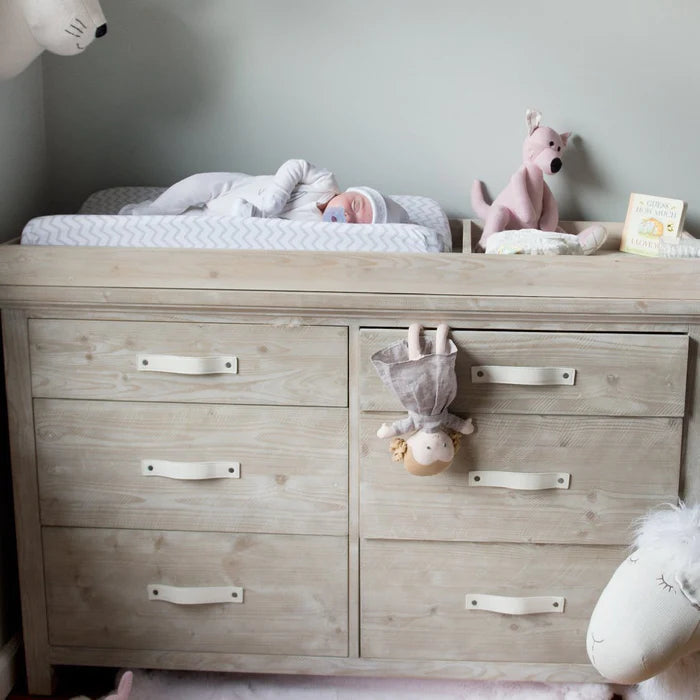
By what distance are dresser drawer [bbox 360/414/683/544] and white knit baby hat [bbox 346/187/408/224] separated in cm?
39

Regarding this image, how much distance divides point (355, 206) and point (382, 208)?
0.20ft

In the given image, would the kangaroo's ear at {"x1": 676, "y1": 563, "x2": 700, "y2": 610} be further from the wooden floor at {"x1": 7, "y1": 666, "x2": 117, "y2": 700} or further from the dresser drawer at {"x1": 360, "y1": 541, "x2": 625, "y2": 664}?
the wooden floor at {"x1": 7, "y1": 666, "x2": 117, "y2": 700}

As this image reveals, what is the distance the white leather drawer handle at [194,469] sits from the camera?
1810 millimetres

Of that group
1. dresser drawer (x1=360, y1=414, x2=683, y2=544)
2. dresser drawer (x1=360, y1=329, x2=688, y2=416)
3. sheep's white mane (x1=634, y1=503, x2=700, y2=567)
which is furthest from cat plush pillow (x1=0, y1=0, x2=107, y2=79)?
sheep's white mane (x1=634, y1=503, x2=700, y2=567)

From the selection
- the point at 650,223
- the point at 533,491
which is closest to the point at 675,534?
the point at 533,491

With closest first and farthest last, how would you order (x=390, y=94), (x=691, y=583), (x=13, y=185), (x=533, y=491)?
(x=691, y=583)
(x=533, y=491)
(x=13, y=185)
(x=390, y=94)

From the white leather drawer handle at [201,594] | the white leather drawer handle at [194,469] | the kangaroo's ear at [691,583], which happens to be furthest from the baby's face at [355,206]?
the kangaroo's ear at [691,583]

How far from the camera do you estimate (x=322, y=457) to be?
5.92 feet

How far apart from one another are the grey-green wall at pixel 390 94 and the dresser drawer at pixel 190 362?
1.89ft

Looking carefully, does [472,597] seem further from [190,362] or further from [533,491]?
[190,362]

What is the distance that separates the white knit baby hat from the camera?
1.89m

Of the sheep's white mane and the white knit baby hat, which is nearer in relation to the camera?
the sheep's white mane

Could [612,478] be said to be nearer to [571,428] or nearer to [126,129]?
[571,428]

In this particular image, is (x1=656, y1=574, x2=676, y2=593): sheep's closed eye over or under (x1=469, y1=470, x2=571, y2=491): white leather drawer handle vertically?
under
